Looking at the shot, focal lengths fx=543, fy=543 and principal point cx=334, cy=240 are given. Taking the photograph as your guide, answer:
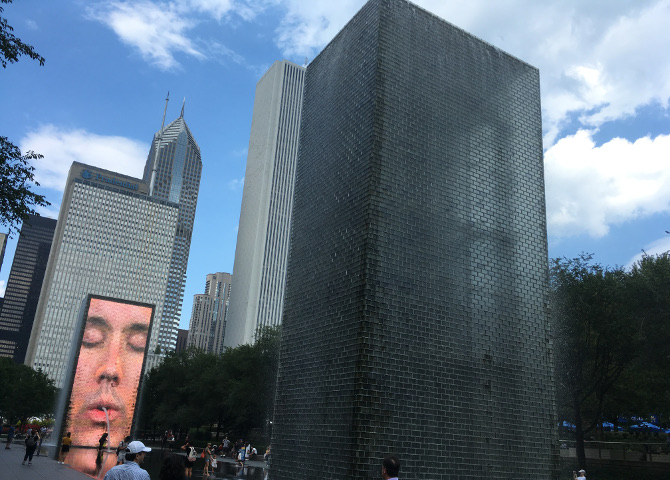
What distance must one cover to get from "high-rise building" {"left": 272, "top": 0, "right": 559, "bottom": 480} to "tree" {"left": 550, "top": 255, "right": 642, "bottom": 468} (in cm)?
1564

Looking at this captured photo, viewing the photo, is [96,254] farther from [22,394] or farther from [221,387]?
[221,387]

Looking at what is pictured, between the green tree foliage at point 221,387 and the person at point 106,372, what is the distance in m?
8.23

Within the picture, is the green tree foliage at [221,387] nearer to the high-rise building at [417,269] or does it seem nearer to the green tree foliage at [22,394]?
the green tree foliage at [22,394]

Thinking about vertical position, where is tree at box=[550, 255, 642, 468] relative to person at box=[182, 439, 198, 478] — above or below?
above

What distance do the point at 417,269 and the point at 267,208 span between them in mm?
136291

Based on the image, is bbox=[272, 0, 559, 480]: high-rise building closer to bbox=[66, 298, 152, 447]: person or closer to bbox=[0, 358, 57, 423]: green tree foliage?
bbox=[66, 298, 152, 447]: person

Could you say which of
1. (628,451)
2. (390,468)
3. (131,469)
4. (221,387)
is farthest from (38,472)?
(628,451)

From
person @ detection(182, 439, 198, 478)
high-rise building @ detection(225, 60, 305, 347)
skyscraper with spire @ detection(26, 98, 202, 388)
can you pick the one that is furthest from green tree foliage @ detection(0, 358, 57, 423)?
skyscraper with spire @ detection(26, 98, 202, 388)

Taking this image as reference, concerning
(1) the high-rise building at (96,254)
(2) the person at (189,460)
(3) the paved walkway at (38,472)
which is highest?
(1) the high-rise building at (96,254)

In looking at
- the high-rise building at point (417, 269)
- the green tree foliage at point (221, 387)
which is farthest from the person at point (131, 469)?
the green tree foliage at point (221, 387)

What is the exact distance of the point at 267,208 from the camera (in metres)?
151

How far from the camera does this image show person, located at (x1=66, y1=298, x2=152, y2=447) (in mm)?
50062

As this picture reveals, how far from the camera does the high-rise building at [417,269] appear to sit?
49.9ft

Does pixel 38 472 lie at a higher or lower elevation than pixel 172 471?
lower
